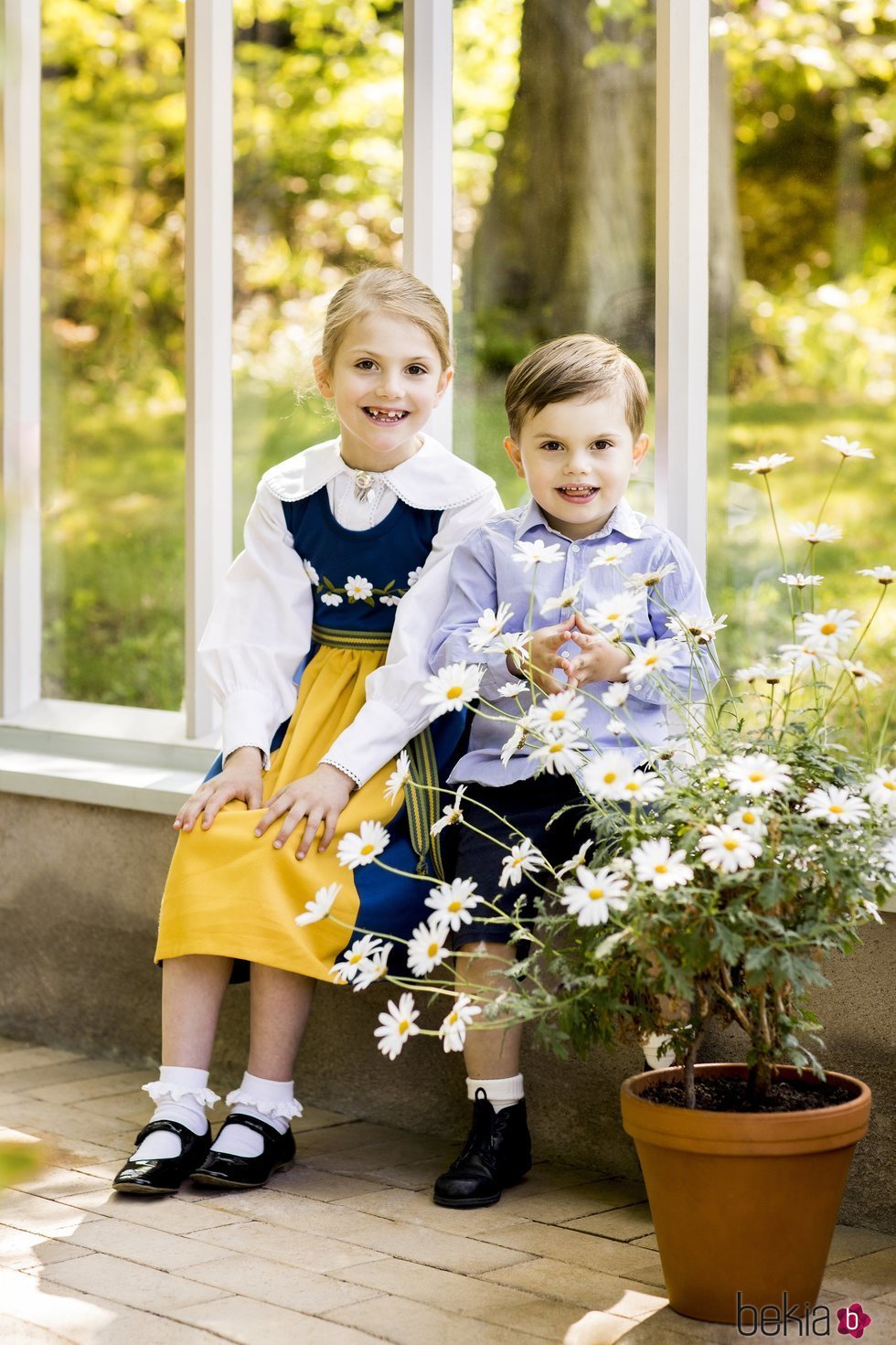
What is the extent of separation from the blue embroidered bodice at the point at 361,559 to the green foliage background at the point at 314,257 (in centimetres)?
36

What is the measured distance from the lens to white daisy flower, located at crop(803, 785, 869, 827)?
1.62 m

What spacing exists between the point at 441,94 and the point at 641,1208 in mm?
1941

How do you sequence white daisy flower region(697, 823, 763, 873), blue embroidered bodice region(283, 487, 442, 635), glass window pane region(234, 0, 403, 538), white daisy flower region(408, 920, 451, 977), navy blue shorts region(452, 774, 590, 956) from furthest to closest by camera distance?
glass window pane region(234, 0, 403, 538) < blue embroidered bodice region(283, 487, 442, 635) < navy blue shorts region(452, 774, 590, 956) < white daisy flower region(408, 920, 451, 977) < white daisy flower region(697, 823, 763, 873)

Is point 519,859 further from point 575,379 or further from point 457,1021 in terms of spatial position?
point 575,379

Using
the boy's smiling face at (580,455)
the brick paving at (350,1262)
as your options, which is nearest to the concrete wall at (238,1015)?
the brick paving at (350,1262)

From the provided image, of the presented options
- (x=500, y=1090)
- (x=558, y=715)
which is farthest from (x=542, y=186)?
(x=500, y=1090)

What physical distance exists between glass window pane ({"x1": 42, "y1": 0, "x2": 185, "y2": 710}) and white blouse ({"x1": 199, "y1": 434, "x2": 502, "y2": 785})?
1162 mm

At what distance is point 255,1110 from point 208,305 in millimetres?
1575

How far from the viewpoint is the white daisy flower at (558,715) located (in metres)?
1.74

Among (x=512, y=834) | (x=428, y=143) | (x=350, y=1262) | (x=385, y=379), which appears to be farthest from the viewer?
(x=428, y=143)

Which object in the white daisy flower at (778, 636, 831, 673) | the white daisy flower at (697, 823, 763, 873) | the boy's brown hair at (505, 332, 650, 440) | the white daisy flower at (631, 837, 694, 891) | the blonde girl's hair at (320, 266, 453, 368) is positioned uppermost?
the blonde girl's hair at (320, 266, 453, 368)

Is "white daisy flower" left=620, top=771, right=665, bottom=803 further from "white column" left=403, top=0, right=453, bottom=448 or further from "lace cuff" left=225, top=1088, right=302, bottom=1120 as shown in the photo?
"white column" left=403, top=0, right=453, bottom=448

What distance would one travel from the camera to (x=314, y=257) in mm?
3584
